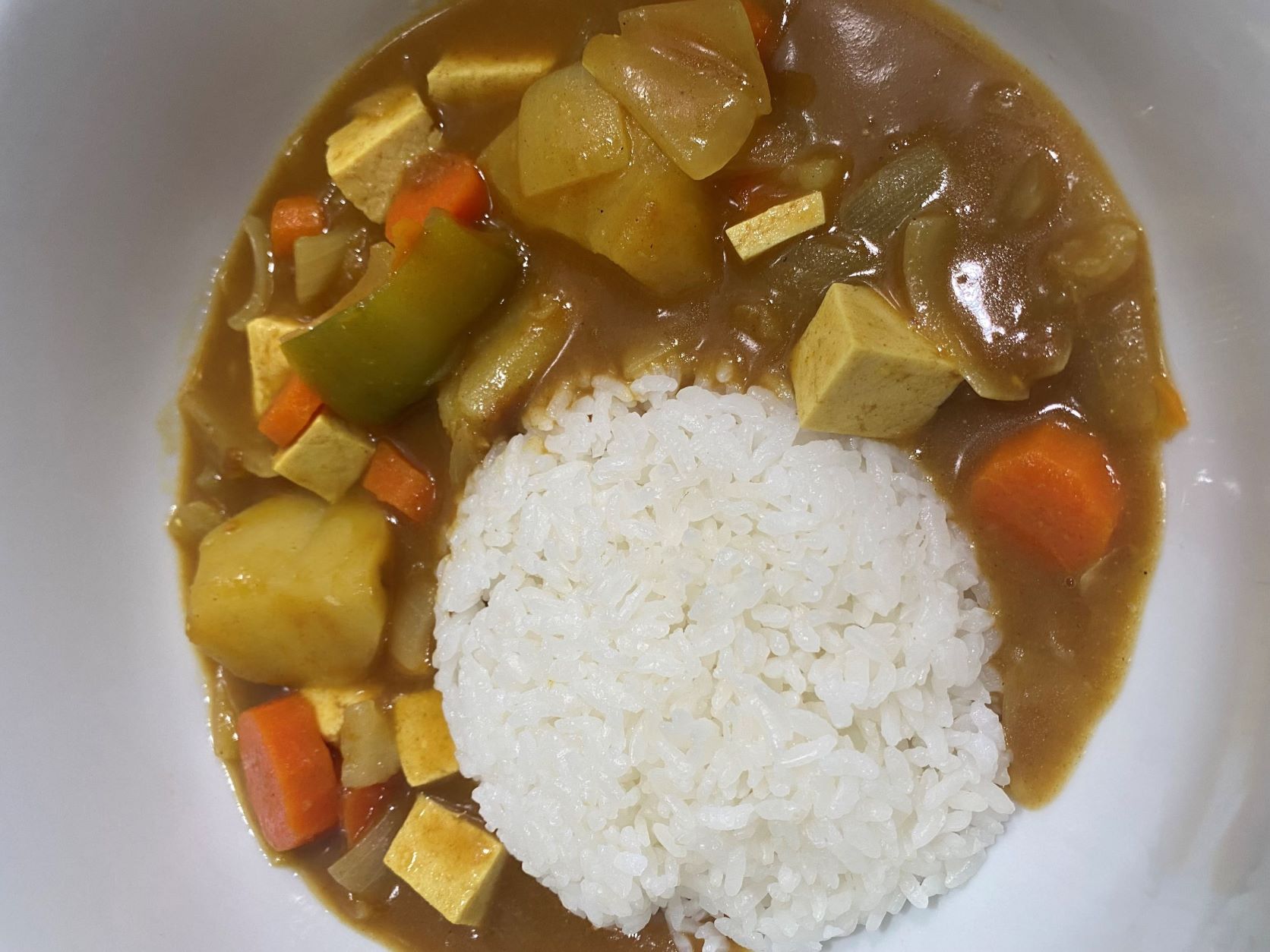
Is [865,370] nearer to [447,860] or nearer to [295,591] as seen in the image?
[295,591]

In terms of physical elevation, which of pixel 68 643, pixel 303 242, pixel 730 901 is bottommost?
pixel 730 901

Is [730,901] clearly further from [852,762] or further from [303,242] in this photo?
[303,242]

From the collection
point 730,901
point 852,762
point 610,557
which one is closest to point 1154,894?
point 852,762

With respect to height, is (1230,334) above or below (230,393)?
below

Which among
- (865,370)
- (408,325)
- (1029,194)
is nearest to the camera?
(865,370)

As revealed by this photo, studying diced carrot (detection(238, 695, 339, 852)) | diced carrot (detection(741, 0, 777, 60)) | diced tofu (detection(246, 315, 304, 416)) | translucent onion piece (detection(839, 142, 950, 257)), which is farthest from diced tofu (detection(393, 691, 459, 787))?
diced carrot (detection(741, 0, 777, 60))

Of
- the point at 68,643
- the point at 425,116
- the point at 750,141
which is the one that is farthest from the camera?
the point at 68,643

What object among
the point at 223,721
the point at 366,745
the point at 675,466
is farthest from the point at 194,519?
the point at 675,466
